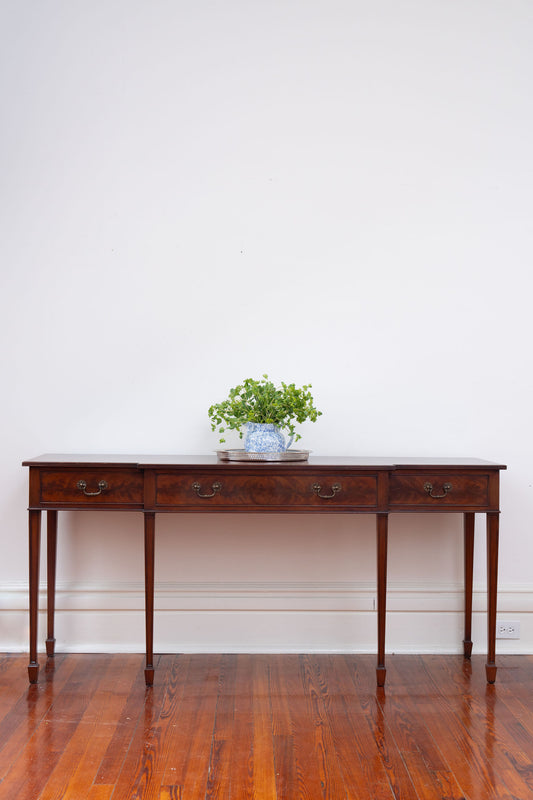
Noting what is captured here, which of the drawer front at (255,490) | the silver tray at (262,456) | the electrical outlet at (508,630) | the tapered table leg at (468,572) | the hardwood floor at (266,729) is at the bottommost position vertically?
the hardwood floor at (266,729)

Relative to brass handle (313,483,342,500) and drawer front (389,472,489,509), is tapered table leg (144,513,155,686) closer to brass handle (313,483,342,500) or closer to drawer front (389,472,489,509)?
brass handle (313,483,342,500)

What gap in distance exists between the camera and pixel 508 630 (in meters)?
3.03

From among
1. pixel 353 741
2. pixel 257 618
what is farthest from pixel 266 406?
pixel 353 741

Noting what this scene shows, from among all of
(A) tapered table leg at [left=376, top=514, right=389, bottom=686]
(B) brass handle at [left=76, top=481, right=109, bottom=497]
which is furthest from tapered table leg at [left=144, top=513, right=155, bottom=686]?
(A) tapered table leg at [left=376, top=514, right=389, bottom=686]

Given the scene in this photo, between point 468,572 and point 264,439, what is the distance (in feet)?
3.46

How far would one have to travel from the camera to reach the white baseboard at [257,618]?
117 inches

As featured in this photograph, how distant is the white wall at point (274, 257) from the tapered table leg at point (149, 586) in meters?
0.42

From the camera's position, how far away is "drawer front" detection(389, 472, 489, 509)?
8.59ft

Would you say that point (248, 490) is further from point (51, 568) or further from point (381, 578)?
point (51, 568)

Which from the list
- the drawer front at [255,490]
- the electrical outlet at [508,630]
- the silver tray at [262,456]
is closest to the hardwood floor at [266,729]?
the electrical outlet at [508,630]

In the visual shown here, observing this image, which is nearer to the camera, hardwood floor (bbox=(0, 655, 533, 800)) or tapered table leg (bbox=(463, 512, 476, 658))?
hardwood floor (bbox=(0, 655, 533, 800))

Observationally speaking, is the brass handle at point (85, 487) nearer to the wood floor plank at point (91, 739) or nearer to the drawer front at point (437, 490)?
the wood floor plank at point (91, 739)

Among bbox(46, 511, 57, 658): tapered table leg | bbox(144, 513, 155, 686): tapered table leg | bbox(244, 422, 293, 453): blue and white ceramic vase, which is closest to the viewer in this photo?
bbox(144, 513, 155, 686): tapered table leg

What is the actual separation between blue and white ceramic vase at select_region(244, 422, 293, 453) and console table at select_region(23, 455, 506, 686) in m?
0.11
